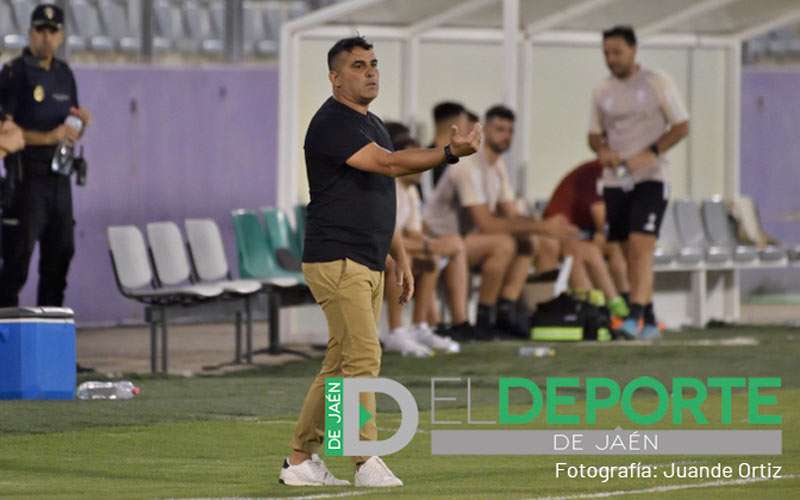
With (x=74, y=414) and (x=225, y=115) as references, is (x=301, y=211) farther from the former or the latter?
(x=74, y=414)

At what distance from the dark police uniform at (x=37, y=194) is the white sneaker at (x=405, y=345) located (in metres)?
2.63

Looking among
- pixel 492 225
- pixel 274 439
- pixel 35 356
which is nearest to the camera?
pixel 274 439

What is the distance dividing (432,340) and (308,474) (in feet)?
24.9

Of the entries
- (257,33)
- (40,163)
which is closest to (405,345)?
(40,163)

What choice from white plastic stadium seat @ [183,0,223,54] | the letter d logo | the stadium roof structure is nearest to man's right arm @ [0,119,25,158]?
the letter d logo

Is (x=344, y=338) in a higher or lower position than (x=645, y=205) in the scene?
lower

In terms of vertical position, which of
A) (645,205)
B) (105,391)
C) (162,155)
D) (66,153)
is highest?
(66,153)

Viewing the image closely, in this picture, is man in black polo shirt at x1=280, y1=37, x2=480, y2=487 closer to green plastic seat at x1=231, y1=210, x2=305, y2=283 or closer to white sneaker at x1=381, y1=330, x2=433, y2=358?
white sneaker at x1=381, y1=330, x2=433, y2=358

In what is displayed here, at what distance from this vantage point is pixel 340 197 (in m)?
8.84

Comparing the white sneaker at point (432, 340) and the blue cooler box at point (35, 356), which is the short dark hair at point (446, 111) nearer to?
the white sneaker at point (432, 340)

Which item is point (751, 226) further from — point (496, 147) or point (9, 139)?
point (9, 139)

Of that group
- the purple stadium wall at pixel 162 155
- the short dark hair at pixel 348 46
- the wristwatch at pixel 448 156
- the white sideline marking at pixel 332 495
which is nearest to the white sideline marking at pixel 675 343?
the purple stadium wall at pixel 162 155

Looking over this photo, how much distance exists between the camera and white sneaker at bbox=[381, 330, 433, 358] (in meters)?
16.1

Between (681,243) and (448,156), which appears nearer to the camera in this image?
(448,156)
